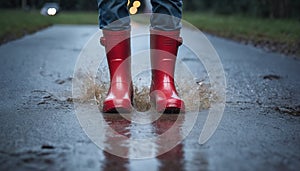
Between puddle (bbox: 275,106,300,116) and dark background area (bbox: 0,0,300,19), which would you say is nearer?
puddle (bbox: 275,106,300,116)

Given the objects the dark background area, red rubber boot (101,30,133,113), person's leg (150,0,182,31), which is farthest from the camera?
the dark background area

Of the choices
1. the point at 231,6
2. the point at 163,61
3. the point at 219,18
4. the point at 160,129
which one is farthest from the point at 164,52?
the point at 231,6

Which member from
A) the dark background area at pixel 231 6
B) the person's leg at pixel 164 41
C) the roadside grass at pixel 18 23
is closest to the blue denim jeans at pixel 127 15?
the person's leg at pixel 164 41

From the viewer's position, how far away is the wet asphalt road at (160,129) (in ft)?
4.91

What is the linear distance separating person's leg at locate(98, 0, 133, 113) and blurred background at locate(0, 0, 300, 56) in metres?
0.42

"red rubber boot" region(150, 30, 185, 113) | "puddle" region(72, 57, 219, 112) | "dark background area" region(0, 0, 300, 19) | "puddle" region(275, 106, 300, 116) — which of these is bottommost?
"dark background area" region(0, 0, 300, 19)

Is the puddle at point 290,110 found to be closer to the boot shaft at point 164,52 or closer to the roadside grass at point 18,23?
the boot shaft at point 164,52

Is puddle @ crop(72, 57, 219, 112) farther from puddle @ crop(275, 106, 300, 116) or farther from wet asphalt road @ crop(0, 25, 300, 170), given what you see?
puddle @ crop(275, 106, 300, 116)

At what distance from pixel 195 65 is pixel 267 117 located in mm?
2330

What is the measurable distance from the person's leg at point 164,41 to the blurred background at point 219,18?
405 mm

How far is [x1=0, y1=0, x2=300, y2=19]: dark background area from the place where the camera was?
39.0ft

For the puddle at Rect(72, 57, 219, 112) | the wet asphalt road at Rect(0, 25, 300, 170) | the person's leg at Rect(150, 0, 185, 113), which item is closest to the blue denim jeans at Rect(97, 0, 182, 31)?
the person's leg at Rect(150, 0, 185, 113)

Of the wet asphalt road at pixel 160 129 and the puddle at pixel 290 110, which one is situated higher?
the wet asphalt road at pixel 160 129

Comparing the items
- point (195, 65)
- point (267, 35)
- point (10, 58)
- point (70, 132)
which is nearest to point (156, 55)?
point (70, 132)
